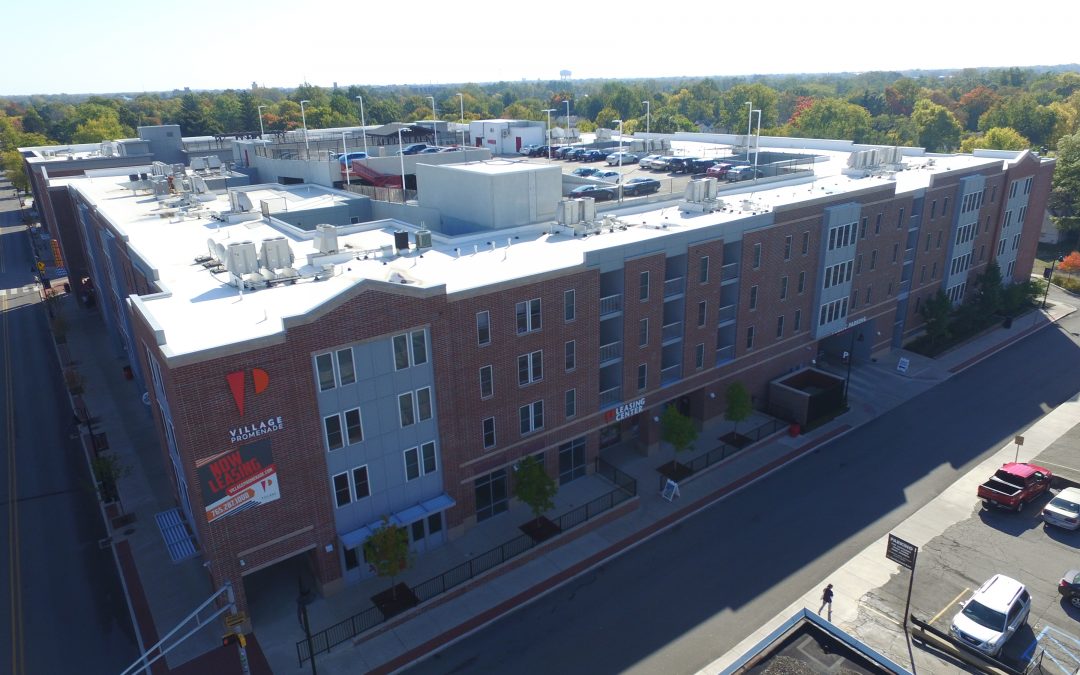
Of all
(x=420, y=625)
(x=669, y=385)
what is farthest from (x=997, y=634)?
(x=420, y=625)

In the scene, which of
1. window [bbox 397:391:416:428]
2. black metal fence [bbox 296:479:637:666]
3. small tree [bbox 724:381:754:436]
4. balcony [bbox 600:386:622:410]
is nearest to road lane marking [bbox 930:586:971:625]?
black metal fence [bbox 296:479:637:666]

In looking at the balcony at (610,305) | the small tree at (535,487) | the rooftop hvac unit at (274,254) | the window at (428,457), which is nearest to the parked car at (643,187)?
the balcony at (610,305)

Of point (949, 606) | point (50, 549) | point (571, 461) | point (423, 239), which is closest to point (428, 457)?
point (571, 461)

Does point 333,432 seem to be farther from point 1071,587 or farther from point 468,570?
point 1071,587

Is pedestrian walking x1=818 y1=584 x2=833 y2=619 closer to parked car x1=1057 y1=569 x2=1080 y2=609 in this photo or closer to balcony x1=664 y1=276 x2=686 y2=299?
parked car x1=1057 y1=569 x2=1080 y2=609

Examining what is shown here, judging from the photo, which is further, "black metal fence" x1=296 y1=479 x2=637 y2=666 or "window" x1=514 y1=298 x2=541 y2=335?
"window" x1=514 y1=298 x2=541 y2=335

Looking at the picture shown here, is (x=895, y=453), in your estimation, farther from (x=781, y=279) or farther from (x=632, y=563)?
(x=632, y=563)
